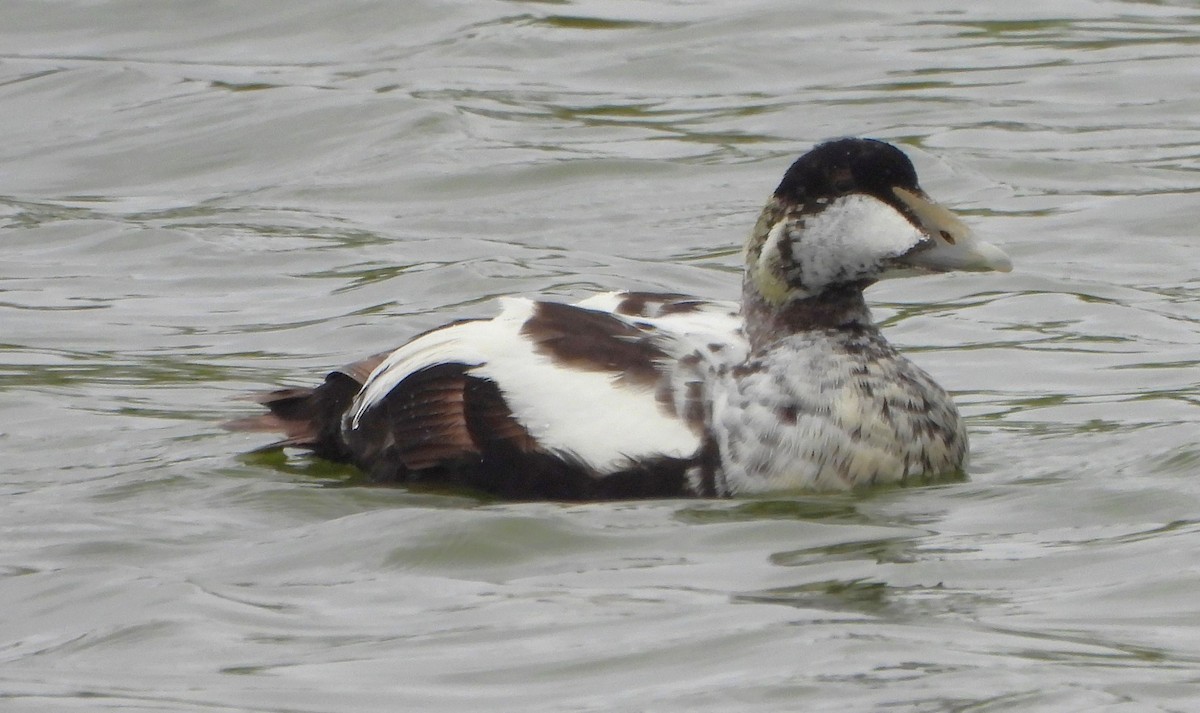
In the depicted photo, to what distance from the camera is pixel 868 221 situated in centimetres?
722

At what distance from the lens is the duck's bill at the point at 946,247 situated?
283 inches

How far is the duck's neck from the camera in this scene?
24.2 ft

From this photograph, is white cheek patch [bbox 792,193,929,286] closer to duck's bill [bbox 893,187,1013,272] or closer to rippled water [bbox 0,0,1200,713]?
duck's bill [bbox 893,187,1013,272]

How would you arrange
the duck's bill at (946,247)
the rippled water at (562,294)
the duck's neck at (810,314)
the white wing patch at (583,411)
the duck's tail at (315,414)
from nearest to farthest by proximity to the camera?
the rippled water at (562,294)
the white wing patch at (583,411)
the duck's bill at (946,247)
the duck's neck at (810,314)
the duck's tail at (315,414)

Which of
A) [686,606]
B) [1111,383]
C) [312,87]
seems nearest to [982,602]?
[686,606]

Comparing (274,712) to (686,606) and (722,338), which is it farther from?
(722,338)

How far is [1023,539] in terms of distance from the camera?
6777mm

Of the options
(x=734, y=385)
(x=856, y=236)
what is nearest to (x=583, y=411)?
(x=734, y=385)

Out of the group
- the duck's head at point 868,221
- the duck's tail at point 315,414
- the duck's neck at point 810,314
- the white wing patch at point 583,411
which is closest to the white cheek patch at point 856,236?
the duck's head at point 868,221

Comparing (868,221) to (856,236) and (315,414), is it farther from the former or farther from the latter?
(315,414)

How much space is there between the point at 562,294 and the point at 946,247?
3.36 metres

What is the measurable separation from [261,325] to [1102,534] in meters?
4.35

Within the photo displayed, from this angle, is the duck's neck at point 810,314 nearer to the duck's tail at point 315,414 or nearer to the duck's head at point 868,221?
the duck's head at point 868,221

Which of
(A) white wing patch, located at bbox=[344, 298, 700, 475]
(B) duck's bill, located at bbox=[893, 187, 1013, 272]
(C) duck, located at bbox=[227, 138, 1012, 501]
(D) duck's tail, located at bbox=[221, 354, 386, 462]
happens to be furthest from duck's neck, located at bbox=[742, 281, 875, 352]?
(D) duck's tail, located at bbox=[221, 354, 386, 462]
